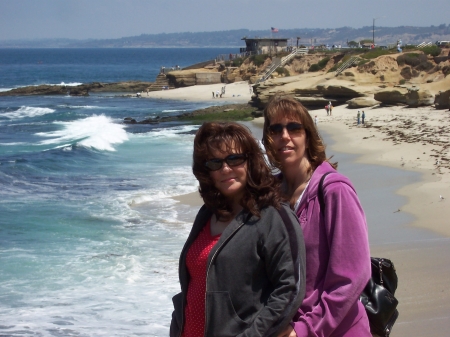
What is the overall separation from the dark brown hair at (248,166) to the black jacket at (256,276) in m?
0.07

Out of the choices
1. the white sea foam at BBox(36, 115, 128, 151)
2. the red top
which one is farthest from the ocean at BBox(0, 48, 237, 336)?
the red top

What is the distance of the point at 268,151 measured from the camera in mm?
2762

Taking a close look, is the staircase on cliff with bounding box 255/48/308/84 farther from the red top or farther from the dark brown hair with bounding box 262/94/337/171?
the red top

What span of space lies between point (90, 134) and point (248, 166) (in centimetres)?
2869

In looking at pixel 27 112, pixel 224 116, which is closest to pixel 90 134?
pixel 224 116

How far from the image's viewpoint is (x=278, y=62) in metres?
62.9

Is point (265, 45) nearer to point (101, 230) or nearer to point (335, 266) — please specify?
point (101, 230)

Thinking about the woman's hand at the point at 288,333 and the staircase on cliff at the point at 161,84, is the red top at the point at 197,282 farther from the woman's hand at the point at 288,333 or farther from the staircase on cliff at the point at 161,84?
the staircase on cliff at the point at 161,84

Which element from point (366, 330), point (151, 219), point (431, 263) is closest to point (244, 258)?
point (366, 330)

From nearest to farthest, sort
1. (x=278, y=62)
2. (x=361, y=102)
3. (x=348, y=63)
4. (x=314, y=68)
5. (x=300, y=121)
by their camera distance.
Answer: (x=300, y=121) → (x=361, y=102) → (x=348, y=63) → (x=314, y=68) → (x=278, y=62)

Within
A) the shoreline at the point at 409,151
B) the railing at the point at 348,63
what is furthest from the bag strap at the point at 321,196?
the railing at the point at 348,63

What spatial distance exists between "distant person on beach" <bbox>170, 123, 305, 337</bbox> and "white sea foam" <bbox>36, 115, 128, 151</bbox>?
22.0 m

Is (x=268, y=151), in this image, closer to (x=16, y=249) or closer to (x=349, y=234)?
(x=349, y=234)

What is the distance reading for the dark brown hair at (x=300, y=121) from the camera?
2.72 metres
